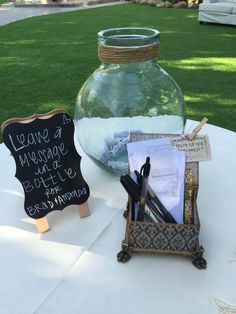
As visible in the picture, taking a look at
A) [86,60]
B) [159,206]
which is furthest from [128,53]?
[86,60]

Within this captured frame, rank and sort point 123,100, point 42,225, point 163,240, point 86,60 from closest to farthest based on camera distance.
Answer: point 163,240 → point 42,225 → point 123,100 → point 86,60

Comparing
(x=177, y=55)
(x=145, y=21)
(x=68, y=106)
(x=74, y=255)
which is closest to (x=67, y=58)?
(x=177, y=55)

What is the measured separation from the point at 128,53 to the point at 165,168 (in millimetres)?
296

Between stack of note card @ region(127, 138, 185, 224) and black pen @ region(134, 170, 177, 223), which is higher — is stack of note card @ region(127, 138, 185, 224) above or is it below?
above

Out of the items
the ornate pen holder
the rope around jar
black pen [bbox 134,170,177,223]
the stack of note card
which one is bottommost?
the ornate pen holder

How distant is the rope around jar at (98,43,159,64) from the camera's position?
1004 mm

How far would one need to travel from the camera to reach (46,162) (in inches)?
38.9

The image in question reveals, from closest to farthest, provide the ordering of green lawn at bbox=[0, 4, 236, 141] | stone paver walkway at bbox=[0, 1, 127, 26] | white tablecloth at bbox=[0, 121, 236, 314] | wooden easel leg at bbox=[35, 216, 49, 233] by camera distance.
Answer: white tablecloth at bbox=[0, 121, 236, 314], wooden easel leg at bbox=[35, 216, 49, 233], green lawn at bbox=[0, 4, 236, 141], stone paver walkway at bbox=[0, 1, 127, 26]

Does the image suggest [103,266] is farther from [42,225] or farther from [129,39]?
[129,39]

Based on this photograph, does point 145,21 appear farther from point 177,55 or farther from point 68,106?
point 68,106

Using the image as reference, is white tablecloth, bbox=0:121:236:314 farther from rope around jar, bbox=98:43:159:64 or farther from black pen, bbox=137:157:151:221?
rope around jar, bbox=98:43:159:64

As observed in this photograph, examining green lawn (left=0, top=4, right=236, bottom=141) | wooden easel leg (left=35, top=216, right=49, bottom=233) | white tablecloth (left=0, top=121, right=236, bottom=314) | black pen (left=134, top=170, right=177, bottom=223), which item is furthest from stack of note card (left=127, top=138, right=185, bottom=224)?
green lawn (left=0, top=4, right=236, bottom=141)

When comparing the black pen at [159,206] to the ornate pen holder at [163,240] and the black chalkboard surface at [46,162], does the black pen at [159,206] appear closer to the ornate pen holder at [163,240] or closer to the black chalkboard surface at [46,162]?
the ornate pen holder at [163,240]

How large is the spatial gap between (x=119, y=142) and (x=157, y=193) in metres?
0.28
